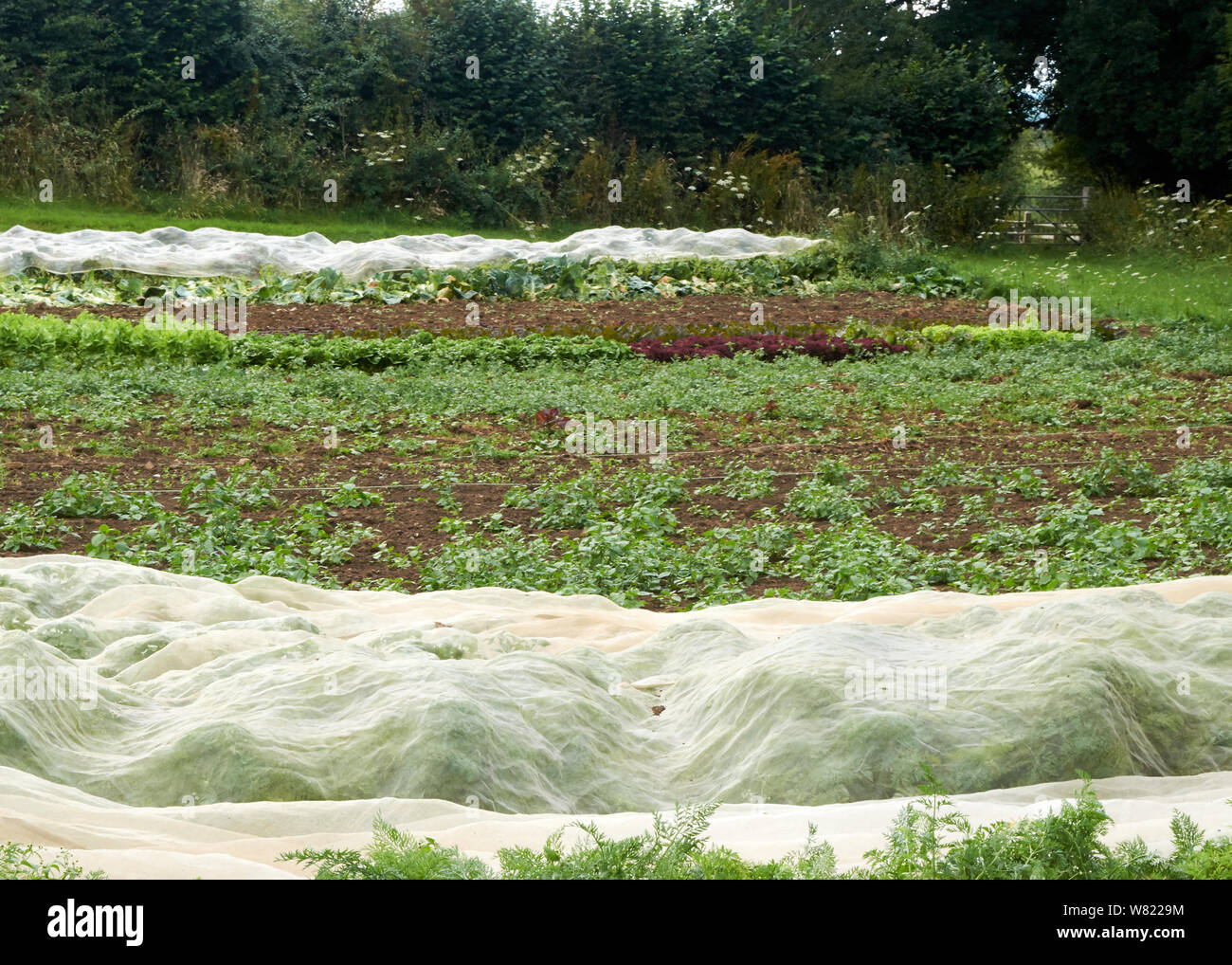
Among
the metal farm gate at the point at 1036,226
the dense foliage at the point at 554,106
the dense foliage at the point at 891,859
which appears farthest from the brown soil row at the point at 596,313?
the dense foliage at the point at 891,859

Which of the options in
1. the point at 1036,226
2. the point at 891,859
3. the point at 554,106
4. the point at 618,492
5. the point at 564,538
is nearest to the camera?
the point at 891,859

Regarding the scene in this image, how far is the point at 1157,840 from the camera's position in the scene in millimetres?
2713

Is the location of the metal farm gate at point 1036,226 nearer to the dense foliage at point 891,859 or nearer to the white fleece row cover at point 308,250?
the white fleece row cover at point 308,250

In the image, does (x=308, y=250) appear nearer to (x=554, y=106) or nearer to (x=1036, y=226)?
(x=554, y=106)

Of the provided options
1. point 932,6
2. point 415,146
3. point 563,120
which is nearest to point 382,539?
point 415,146

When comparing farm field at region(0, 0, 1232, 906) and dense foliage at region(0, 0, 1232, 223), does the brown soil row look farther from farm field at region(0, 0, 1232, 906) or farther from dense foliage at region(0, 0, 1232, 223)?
dense foliage at region(0, 0, 1232, 223)

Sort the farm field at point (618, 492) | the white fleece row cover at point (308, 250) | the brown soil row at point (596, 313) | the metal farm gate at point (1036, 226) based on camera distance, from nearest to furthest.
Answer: the farm field at point (618, 492), the brown soil row at point (596, 313), the white fleece row cover at point (308, 250), the metal farm gate at point (1036, 226)

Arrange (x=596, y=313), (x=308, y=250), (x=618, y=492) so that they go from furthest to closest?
1. (x=308, y=250)
2. (x=596, y=313)
3. (x=618, y=492)

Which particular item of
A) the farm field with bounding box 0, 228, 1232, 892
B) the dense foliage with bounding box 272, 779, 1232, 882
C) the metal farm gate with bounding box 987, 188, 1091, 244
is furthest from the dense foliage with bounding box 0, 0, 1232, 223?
the dense foliage with bounding box 272, 779, 1232, 882

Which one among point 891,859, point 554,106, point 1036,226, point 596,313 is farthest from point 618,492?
point 1036,226

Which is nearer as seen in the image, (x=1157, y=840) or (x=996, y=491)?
(x=1157, y=840)
